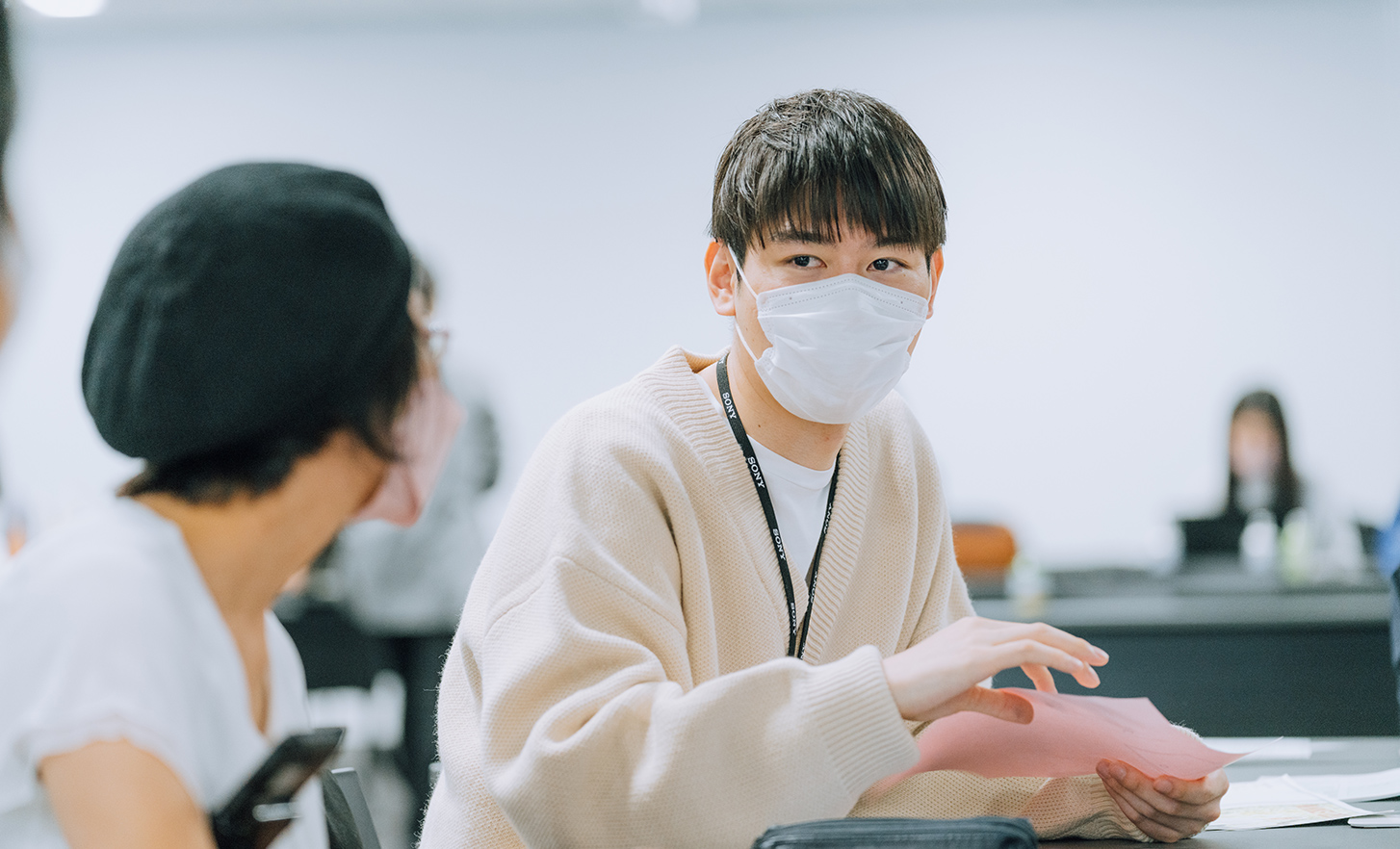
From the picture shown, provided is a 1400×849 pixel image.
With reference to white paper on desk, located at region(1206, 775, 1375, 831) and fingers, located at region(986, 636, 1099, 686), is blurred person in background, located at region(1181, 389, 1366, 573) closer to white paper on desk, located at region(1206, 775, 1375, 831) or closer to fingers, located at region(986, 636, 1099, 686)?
white paper on desk, located at region(1206, 775, 1375, 831)

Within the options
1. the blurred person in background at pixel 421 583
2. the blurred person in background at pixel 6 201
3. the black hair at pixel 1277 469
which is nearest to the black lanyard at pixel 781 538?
the blurred person in background at pixel 6 201

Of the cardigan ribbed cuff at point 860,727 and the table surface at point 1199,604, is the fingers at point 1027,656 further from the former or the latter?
the table surface at point 1199,604

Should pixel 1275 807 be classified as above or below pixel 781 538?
below

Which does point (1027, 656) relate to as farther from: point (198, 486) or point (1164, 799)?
point (198, 486)

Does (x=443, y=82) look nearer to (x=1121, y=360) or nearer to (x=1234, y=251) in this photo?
(x=1121, y=360)

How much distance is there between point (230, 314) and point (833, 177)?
671 mm

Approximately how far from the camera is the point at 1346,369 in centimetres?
550

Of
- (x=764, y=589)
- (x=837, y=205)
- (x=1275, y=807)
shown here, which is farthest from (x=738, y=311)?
(x=1275, y=807)

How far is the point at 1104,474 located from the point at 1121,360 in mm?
562

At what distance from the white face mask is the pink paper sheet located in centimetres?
37

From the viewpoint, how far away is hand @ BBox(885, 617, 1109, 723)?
34.1 inches

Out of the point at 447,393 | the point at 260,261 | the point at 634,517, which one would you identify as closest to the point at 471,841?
the point at 634,517

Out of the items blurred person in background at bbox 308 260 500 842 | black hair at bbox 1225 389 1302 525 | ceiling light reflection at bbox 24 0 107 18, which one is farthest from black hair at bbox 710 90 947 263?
ceiling light reflection at bbox 24 0 107 18

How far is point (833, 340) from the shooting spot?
3.90ft
